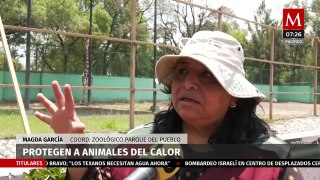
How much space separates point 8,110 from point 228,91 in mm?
12546

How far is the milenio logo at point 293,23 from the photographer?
6902mm

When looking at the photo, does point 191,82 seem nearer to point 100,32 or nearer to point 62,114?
point 62,114

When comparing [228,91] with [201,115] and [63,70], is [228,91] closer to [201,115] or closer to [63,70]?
[201,115]

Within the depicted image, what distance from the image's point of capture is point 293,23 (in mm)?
7426

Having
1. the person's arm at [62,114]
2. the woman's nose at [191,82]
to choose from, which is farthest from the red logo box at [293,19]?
the person's arm at [62,114]

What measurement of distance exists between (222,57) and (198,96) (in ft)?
0.49

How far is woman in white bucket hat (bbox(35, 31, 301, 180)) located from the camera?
4.04 feet

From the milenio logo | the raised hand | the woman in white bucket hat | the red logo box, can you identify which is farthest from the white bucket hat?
the red logo box

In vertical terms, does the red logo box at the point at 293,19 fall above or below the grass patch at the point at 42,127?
above

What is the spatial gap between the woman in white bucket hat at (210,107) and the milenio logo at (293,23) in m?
5.45

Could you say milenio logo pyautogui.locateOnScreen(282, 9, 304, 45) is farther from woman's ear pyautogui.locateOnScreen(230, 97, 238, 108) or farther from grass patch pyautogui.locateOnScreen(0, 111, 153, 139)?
woman's ear pyautogui.locateOnScreen(230, 97, 238, 108)

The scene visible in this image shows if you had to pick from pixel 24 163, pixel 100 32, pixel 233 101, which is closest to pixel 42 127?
pixel 24 163

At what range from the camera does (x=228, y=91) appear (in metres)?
1.29

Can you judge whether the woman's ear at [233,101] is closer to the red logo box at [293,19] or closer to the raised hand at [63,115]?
the raised hand at [63,115]
